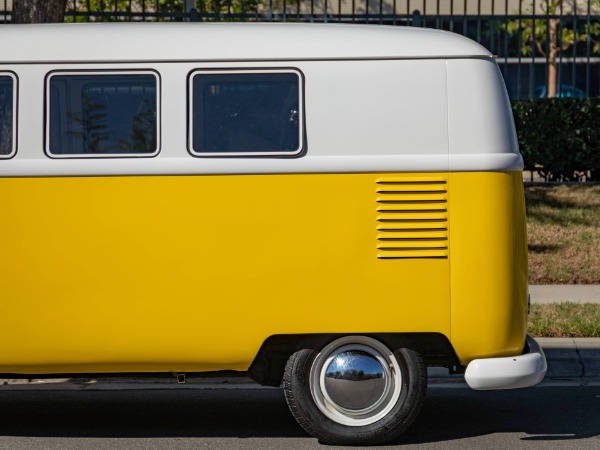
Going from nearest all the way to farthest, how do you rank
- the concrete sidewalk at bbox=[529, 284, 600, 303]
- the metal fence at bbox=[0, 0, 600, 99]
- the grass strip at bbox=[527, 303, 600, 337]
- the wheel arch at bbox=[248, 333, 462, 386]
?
the wheel arch at bbox=[248, 333, 462, 386] → the grass strip at bbox=[527, 303, 600, 337] → the concrete sidewalk at bbox=[529, 284, 600, 303] → the metal fence at bbox=[0, 0, 600, 99]

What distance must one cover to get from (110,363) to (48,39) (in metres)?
1.81

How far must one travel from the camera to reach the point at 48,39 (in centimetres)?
677

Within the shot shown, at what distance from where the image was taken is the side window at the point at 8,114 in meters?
6.71

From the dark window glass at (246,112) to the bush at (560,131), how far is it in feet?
30.8

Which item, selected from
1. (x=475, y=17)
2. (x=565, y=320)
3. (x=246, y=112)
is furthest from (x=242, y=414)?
(x=475, y=17)

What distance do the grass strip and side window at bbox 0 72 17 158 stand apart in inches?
181

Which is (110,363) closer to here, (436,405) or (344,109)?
(344,109)

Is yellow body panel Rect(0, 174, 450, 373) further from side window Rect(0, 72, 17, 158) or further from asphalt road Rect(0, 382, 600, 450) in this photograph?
asphalt road Rect(0, 382, 600, 450)

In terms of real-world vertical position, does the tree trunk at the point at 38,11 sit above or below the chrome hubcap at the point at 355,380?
above

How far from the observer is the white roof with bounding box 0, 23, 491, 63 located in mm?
6734

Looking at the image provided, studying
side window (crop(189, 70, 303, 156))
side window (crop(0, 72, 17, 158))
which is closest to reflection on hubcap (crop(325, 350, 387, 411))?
side window (crop(189, 70, 303, 156))

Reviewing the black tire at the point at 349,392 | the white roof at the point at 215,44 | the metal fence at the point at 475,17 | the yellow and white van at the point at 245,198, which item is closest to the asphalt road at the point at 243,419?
the black tire at the point at 349,392

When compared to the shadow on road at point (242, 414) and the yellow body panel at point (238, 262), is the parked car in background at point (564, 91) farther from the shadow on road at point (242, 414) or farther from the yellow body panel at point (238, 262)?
the yellow body panel at point (238, 262)

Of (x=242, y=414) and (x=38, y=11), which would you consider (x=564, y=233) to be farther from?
(x=242, y=414)
